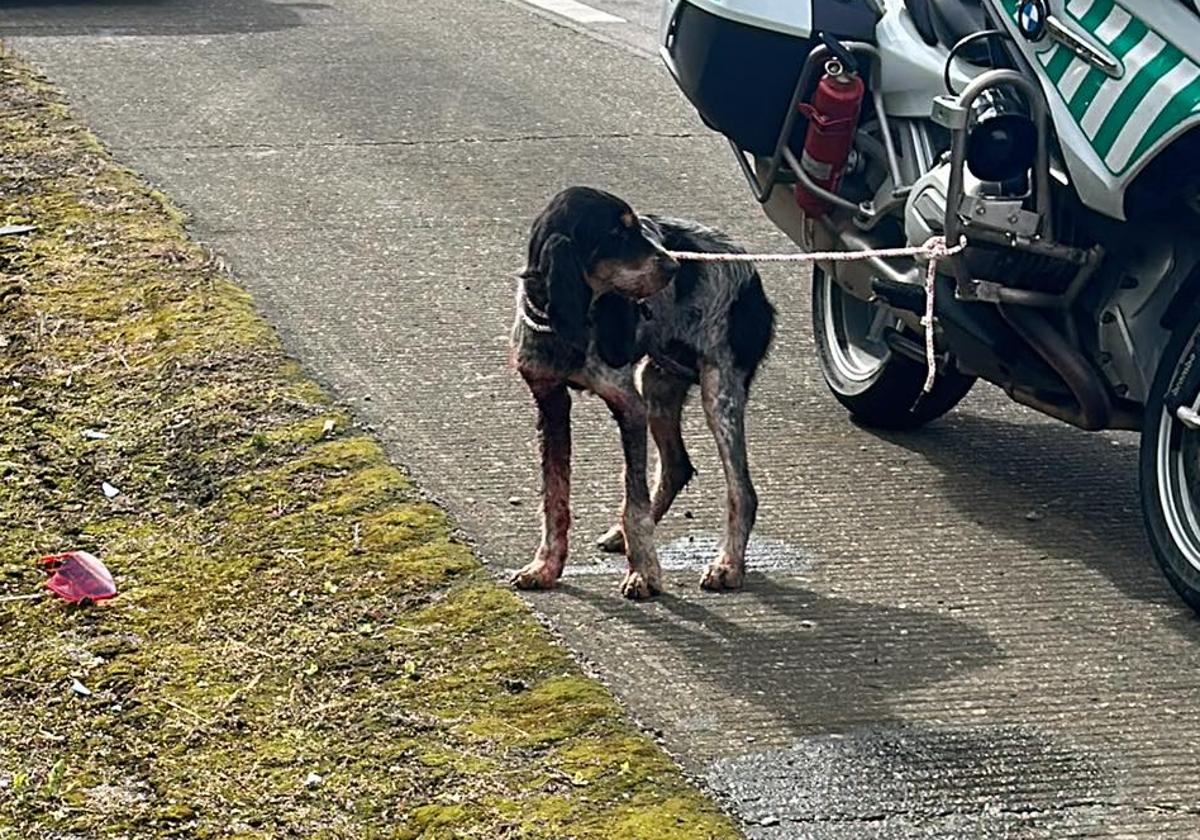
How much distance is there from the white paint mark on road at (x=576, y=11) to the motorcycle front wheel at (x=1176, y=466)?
34.5 ft

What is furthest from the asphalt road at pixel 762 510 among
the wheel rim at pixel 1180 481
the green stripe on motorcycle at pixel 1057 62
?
the green stripe on motorcycle at pixel 1057 62

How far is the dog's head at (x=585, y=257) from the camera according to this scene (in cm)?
554

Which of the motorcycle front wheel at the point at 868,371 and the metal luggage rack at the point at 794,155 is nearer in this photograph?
the metal luggage rack at the point at 794,155

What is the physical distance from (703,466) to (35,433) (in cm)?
199

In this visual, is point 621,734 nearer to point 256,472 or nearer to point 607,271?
point 607,271

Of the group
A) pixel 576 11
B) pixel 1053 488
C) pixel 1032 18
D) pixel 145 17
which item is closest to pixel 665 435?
pixel 1053 488

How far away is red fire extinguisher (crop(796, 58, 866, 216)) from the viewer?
250 inches

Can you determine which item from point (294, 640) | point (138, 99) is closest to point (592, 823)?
point (294, 640)

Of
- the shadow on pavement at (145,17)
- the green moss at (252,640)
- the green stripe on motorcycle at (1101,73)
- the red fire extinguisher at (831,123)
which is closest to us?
the green moss at (252,640)

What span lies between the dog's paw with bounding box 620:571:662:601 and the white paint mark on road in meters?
10.3

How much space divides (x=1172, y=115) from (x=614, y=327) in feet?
4.69

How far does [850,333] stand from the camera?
24.1 ft

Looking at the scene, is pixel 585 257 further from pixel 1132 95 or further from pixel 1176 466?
pixel 1176 466

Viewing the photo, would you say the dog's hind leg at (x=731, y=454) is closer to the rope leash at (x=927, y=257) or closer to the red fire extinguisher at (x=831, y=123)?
the rope leash at (x=927, y=257)
